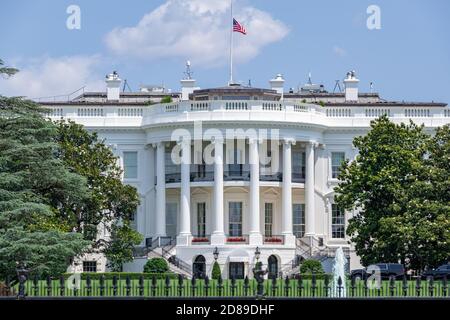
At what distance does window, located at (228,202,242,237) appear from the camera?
103m

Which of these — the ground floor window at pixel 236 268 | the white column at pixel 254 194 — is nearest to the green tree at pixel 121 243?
the ground floor window at pixel 236 268

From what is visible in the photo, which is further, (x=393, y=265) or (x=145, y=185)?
(x=145, y=185)

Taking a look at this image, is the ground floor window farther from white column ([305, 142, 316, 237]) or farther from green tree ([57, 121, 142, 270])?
green tree ([57, 121, 142, 270])

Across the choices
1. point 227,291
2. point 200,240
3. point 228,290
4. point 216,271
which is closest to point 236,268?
point 200,240

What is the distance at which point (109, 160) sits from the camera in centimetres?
9294

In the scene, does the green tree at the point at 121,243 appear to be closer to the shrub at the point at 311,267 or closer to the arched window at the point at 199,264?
the arched window at the point at 199,264

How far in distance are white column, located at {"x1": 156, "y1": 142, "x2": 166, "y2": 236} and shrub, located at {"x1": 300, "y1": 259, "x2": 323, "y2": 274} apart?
11.7 metres

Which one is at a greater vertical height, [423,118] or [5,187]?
[423,118]

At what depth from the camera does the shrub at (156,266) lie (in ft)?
309

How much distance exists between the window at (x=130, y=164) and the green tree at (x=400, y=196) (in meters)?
19.6
